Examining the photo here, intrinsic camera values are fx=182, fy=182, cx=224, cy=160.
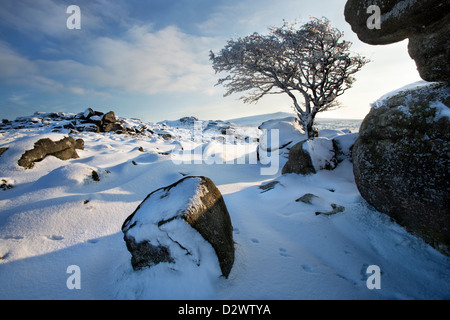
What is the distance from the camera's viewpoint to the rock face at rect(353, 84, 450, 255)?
195 cm

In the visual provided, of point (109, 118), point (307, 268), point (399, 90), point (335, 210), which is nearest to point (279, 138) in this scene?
point (399, 90)

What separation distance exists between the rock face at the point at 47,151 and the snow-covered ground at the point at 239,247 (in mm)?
222

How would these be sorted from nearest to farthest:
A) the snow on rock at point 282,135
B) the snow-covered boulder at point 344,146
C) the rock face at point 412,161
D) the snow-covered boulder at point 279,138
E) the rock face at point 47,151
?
1. the rock face at point 412,161
2. the rock face at point 47,151
3. the snow-covered boulder at point 344,146
4. the snow-covered boulder at point 279,138
5. the snow on rock at point 282,135

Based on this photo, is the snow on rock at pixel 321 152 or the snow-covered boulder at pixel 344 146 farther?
the snow-covered boulder at pixel 344 146

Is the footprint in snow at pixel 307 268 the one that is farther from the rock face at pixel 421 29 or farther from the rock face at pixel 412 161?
the rock face at pixel 421 29

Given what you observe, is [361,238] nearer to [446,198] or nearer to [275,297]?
[446,198]

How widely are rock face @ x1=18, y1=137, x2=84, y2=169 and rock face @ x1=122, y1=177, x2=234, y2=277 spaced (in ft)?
15.5

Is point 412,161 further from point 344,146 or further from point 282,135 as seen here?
point 282,135

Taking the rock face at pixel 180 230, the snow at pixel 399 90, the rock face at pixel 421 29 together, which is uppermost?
the rock face at pixel 421 29

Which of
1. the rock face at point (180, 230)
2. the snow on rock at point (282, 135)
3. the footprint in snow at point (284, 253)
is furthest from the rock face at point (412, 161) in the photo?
the snow on rock at point (282, 135)

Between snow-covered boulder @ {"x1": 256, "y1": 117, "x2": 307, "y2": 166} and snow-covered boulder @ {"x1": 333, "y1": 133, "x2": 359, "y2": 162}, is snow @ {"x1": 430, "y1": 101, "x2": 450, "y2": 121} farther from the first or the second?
snow-covered boulder @ {"x1": 256, "y1": 117, "x2": 307, "y2": 166}

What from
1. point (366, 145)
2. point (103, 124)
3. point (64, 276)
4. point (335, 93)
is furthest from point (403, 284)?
point (103, 124)

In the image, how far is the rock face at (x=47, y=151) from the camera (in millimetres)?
4637

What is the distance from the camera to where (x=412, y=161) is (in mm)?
2150
